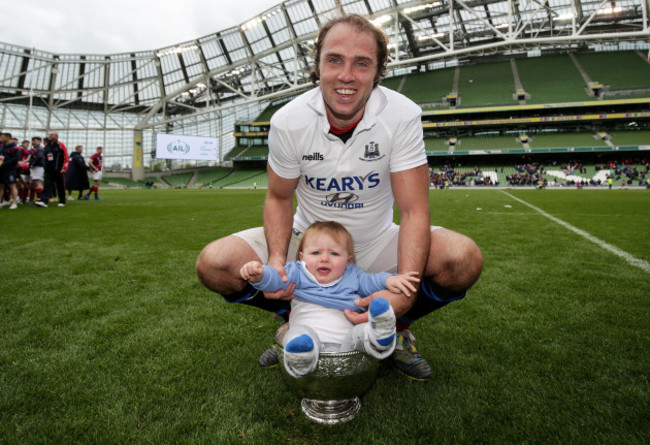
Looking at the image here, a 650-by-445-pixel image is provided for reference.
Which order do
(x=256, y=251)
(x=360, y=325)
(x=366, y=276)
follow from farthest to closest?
(x=256, y=251)
(x=366, y=276)
(x=360, y=325)

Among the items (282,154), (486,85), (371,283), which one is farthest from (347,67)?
(486,85)

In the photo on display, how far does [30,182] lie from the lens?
35.3 feet

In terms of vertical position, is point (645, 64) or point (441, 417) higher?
point (645, 64)

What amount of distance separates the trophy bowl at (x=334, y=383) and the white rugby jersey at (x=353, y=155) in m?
0.82

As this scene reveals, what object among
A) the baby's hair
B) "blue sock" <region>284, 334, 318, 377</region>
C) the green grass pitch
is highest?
the baby's hair

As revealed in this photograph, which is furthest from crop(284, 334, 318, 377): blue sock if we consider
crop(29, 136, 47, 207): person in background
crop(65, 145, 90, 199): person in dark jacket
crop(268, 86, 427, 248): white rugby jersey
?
crop(65, 145, 90, 199): person in dark jacket

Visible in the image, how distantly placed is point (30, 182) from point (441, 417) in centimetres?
1307

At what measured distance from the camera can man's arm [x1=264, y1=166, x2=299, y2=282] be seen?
190 cm

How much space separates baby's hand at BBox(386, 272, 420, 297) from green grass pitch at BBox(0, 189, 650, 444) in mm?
463

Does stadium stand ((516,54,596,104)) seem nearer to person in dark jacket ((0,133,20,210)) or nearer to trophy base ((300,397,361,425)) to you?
person in dark jacket ((0,133,20,210))

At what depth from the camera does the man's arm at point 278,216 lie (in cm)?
190

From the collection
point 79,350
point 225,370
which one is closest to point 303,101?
point 225,370

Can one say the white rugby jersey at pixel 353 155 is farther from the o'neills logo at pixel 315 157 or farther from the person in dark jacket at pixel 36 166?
the person in dark jacket at pixel 36 166

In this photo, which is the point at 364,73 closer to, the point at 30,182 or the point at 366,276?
the point at 366,276
